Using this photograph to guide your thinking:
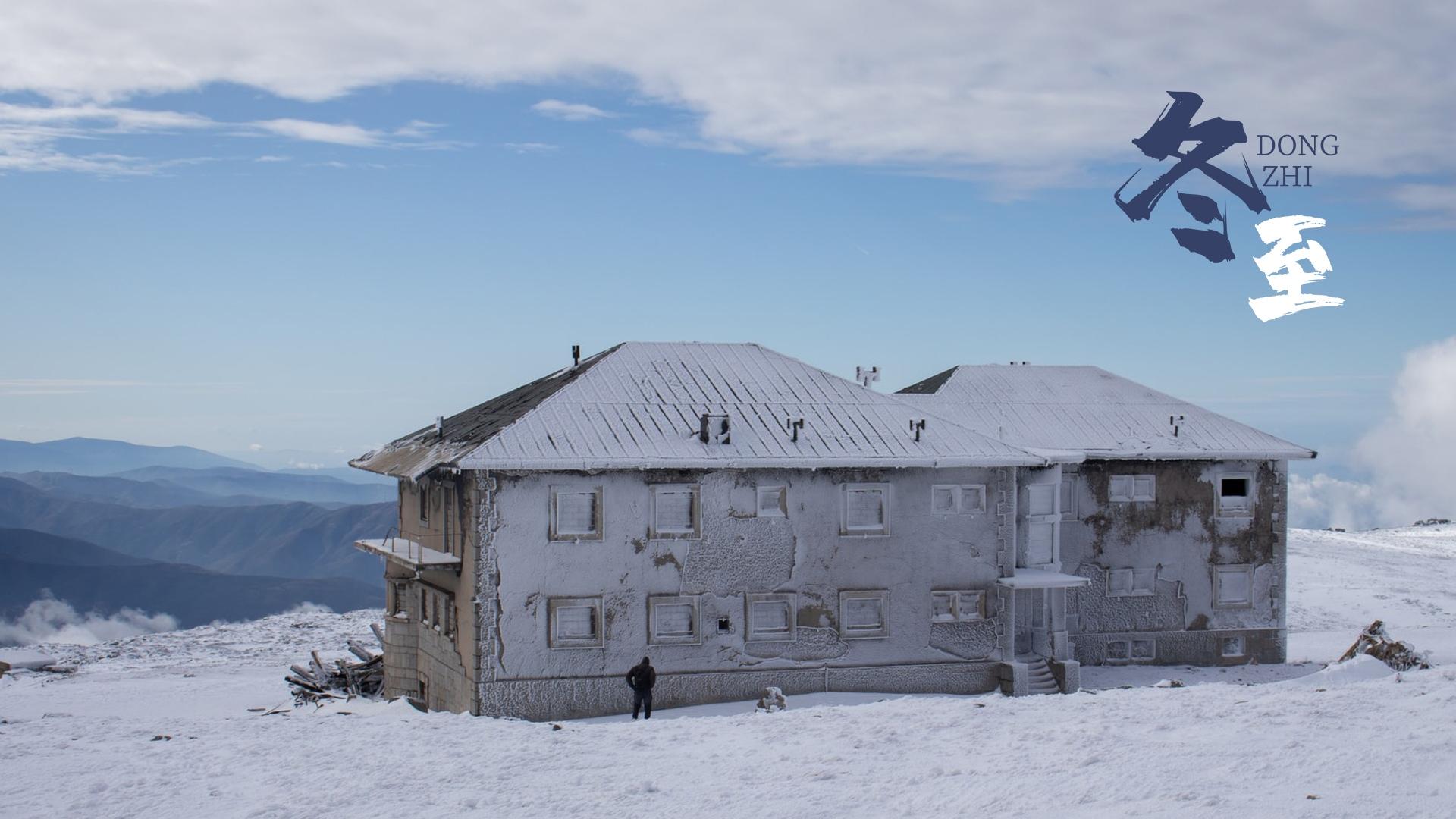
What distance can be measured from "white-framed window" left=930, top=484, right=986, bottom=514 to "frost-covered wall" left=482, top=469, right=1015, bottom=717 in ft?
0.26

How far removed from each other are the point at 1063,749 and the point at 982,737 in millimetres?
1629

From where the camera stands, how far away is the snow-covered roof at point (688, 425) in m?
28.3

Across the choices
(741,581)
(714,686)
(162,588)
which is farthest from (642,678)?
(162,588)

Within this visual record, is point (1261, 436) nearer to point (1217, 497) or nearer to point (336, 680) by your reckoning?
point (1217, 497)

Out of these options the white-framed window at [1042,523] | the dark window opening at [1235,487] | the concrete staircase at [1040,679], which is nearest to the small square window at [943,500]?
the white-framed window at [1042,523]

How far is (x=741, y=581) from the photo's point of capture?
95.9ft

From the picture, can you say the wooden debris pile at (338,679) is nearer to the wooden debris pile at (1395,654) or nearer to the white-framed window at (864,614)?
the white-framed window at (864,614)

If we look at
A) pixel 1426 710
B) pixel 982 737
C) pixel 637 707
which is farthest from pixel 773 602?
pixel 1426 710

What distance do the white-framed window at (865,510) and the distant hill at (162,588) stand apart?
60.8 m

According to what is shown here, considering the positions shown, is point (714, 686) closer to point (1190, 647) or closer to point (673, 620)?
point (673, 620)

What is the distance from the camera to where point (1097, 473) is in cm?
3669

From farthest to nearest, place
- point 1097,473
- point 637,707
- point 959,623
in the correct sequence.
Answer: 1. point 1097,473
2. point 959,623
3. point 637,707

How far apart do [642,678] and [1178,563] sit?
1811cm

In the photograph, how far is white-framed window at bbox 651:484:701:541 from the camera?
28.8 metres
